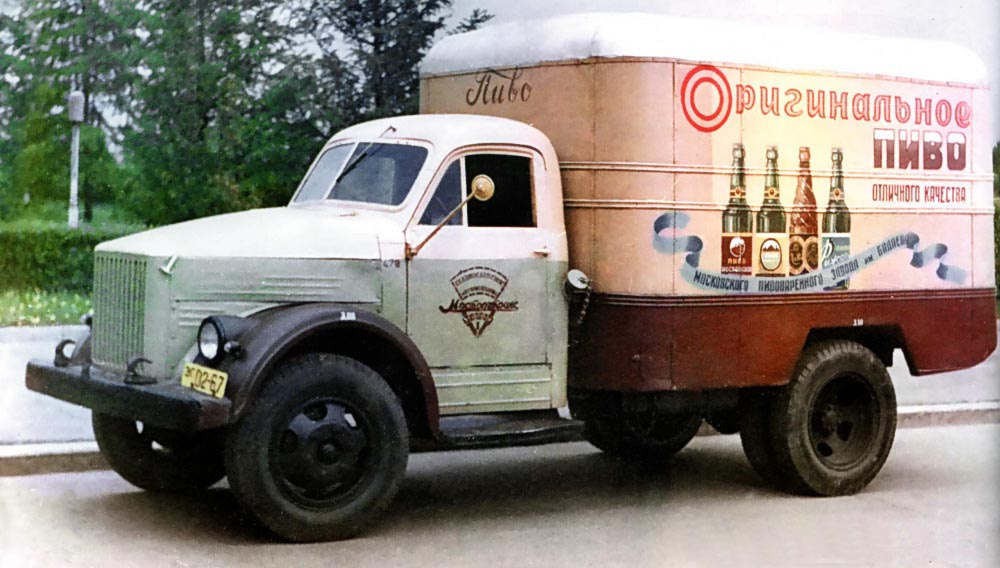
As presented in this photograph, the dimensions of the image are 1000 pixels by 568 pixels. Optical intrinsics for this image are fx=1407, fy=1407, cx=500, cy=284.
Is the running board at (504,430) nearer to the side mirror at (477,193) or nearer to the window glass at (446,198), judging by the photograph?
the side mirror at (477,193)

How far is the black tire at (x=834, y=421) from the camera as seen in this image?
8844mm

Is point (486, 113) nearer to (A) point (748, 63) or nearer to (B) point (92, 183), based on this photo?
(A) point (748, 63)

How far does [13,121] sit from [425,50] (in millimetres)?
3583

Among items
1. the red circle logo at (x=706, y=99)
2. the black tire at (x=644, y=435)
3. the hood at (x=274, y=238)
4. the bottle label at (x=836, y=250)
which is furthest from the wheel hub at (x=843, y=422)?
the hood at (x=274, y=238)

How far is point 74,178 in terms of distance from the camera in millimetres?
12852

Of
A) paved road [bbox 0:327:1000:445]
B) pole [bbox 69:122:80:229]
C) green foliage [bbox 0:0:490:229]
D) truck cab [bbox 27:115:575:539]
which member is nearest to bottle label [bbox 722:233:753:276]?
truck cab [bbox 27:115:575:539]

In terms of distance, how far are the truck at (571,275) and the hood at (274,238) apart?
0.02m

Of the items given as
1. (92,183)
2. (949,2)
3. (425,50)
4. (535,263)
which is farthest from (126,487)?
(949,2)

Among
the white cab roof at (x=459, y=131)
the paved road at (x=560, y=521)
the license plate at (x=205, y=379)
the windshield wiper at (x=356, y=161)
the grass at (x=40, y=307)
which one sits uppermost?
the white cab roof at (x=459, y=131)

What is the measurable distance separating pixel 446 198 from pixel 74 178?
6066 millimetres

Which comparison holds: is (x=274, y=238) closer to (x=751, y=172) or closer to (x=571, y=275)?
(x=571, y=275)

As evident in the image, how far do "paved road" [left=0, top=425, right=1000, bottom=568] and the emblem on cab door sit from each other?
115 cm

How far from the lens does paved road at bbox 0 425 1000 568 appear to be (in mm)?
7094

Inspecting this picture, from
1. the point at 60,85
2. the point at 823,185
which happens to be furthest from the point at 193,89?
the point at 823,185
